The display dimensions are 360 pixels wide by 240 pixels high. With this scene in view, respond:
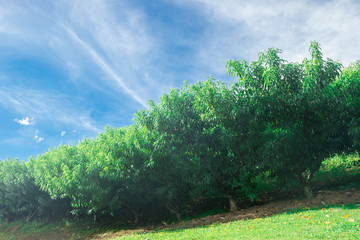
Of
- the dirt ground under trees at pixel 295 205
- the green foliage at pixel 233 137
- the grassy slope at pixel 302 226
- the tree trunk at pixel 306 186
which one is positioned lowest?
the dirt ground under trees at pixel 295 205

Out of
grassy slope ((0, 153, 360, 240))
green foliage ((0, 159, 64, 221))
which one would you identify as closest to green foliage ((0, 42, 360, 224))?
grassy slope ((0, 153, 360, 240))

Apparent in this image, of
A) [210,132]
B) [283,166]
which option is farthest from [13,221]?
[283,166]

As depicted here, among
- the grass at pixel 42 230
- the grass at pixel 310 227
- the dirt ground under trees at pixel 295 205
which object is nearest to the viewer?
the grass at pixel 310 227

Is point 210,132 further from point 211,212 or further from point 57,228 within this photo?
point 57,228

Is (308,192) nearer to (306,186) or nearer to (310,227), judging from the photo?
(306,186)

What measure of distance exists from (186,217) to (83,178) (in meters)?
7.13

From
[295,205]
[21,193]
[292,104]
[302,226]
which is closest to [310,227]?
[302,226]

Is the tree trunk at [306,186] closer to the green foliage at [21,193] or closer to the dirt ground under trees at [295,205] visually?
the dirt ground under trees at [295,205]

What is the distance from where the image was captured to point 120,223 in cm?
2111

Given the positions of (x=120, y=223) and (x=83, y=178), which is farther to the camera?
(x=120, y=223)

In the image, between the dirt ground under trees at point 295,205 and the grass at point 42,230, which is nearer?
the dirt ground under trees at point 295,205

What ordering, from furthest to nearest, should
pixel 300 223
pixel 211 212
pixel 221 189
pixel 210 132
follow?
pixel 211 212 → pixel 221 189 → pixel 210 132 → pixel 300 223

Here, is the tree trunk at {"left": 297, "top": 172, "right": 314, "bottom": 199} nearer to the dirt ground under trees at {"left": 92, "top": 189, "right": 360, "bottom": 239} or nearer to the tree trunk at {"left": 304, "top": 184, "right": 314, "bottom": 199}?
the tree trunk at {"left": 304, "top": 184, "right": 314, "bottom": 199}

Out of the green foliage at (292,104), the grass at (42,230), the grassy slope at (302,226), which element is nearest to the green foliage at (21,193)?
the grass at (42,230)
